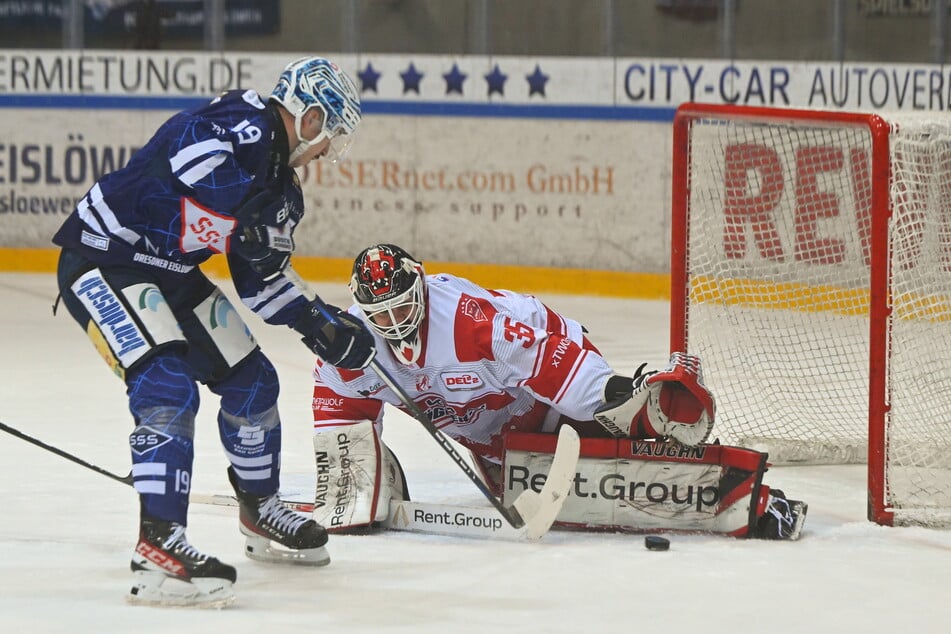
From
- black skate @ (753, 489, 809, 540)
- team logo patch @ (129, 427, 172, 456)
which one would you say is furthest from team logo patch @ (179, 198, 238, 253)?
black skate @ (753, 489, 809, 540)

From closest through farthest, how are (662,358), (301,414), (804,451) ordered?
(804,451)
(301,414)
(662,358)

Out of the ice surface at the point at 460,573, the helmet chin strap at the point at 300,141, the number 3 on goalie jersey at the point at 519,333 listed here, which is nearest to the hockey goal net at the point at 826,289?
the ice surface at the point at 460,573

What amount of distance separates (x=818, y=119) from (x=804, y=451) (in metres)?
1.05

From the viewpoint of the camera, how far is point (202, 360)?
11.3 feet

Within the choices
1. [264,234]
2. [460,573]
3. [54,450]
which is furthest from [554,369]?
[54,450]

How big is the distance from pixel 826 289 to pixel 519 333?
243 centimetres

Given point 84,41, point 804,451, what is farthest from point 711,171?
point 84,41

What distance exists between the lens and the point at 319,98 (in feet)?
10.9

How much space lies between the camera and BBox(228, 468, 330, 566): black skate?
3.59 meters

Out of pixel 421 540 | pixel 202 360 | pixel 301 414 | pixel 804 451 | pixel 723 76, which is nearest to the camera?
pixel 202 360

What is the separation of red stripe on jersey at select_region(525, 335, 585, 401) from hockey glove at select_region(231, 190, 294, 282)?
2.58 feet

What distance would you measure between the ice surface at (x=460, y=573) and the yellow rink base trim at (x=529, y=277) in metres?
3.64

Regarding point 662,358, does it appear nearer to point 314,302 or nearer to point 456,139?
point 456,139

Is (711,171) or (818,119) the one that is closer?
(818,119)
